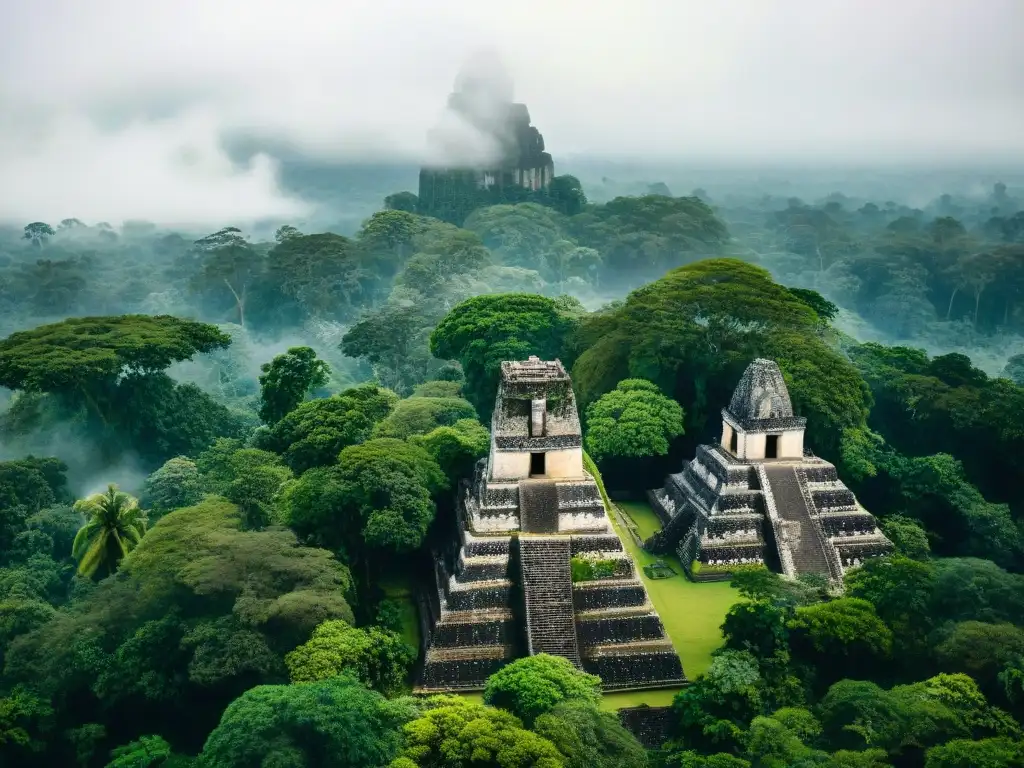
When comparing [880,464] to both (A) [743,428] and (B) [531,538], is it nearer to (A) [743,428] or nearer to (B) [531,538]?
(A) [743,428]

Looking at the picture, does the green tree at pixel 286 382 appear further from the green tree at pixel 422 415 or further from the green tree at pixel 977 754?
the green tree at pixel 977 754

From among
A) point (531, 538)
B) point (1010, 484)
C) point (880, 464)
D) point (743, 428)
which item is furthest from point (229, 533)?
point (1010, 484)

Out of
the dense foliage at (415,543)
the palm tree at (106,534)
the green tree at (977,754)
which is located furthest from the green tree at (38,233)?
the green tree at (977,754)

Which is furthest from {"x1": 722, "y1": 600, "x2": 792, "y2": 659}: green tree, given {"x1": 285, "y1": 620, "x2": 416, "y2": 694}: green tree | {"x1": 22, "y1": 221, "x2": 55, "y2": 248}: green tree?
{"x1": 22, "y1": 221, "x2": 55, "y2": 248}: green tree

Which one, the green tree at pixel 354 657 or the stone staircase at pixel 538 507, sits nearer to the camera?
the green tree at pixel 354 657

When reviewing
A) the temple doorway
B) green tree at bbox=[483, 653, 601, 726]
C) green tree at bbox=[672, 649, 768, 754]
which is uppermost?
the temple doorway

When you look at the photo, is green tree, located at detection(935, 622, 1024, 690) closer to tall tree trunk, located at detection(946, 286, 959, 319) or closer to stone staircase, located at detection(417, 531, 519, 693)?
stone staircase, located at detection(417, 531, 519, 693)
